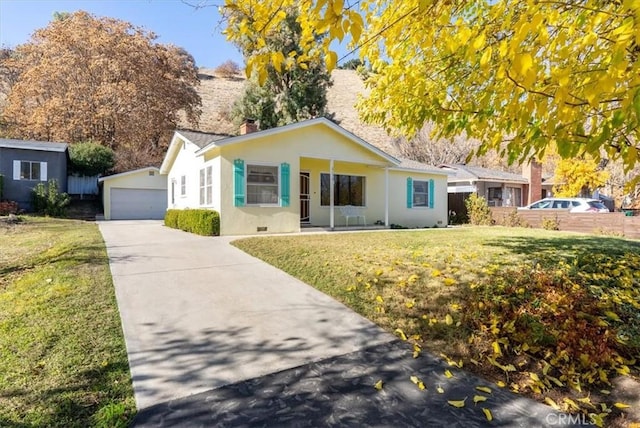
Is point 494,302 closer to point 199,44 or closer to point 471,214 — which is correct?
point 199,44

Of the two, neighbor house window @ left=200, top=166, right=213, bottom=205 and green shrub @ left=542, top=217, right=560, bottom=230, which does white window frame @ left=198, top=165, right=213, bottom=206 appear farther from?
green shrub @ left=542, top=217, right=560, bottom=230

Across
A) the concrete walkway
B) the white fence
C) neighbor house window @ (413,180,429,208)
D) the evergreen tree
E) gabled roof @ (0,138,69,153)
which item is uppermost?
the evergreen tree

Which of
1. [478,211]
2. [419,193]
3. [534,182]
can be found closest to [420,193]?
[419,193]

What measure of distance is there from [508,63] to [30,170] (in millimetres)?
25722

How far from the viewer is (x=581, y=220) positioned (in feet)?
46.6

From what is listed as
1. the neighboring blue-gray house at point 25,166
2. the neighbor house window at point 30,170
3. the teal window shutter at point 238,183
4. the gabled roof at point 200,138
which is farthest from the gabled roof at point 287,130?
the neighbor house window at point 30,170

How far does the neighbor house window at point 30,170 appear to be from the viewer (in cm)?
2012

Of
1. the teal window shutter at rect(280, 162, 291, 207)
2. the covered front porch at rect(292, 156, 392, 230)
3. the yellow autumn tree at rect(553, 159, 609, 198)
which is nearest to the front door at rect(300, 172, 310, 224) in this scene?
the covered front porch at rect(292, 156, 392, 230)

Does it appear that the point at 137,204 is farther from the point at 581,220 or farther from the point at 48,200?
the point at 581,220

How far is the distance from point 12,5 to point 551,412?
8.89m

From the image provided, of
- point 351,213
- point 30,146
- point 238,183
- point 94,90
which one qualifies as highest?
point 94,90

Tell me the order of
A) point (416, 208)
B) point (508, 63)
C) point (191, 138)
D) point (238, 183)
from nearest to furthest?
point (508, 63) → point (238, 183) → point (191, 138) → point (416, 208)

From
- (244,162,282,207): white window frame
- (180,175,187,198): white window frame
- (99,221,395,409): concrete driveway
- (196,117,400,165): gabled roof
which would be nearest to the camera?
(99,221,395,409): concrete driveway

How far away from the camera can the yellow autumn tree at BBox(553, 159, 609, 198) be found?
2008 cm
